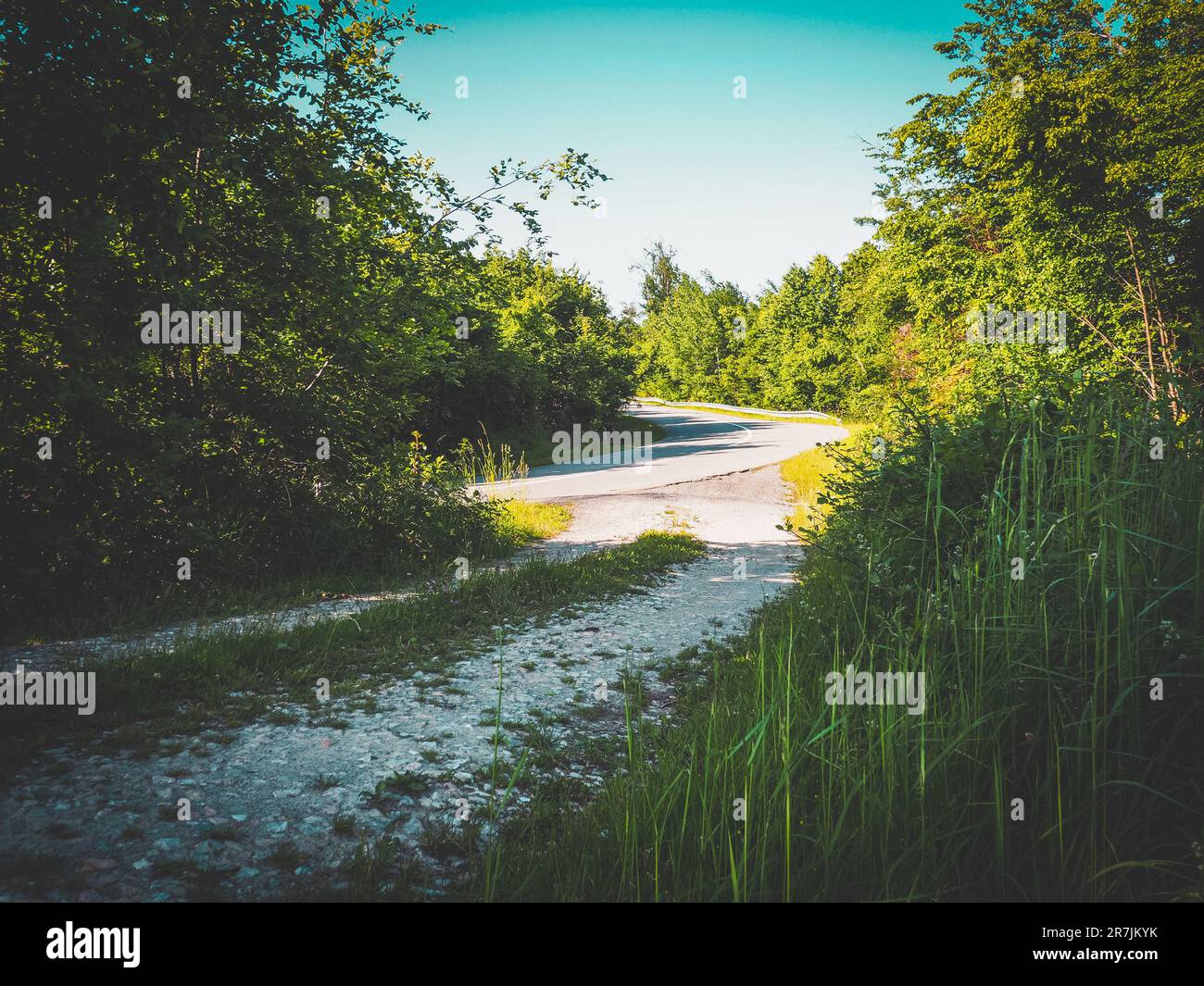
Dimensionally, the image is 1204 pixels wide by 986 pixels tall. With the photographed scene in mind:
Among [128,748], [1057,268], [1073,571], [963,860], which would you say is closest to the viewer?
[963,860]

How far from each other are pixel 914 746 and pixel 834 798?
376mm

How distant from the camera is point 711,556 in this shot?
9.70m

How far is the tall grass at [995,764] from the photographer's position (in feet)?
6.80

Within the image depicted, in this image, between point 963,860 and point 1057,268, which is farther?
point 1057,268

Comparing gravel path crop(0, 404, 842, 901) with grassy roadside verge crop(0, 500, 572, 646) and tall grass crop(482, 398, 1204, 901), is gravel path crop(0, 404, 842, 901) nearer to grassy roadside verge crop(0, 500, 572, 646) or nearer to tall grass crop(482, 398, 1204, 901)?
tall grass crop(482, 398, 1204, 901)

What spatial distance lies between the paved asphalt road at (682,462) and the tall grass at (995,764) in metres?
9.44

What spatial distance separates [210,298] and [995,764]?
7.53 meters

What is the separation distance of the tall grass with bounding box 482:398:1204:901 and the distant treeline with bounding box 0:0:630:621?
558cm

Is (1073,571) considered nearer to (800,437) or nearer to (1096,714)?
(1096,714)

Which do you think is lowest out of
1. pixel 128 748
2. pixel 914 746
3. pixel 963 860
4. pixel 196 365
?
pixel 128 748

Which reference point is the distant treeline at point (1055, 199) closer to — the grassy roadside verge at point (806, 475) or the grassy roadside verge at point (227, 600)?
the grassy roadside verge at point (806, 475)

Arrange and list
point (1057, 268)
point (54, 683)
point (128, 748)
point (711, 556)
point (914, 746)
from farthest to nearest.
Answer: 1. point (1057, 268)
2. point (711, 556)
3. point (54, 683)
4. point (128, 748)
5. point (914, 746)

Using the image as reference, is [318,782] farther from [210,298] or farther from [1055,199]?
[1055,199]
